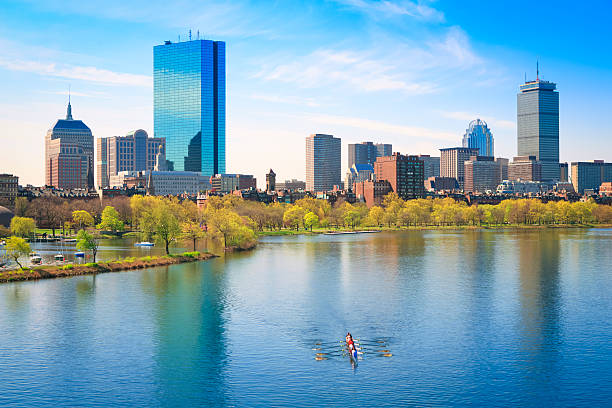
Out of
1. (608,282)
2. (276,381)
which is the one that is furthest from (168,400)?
(608,282)

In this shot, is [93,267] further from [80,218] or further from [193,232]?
Answer: [80,218]

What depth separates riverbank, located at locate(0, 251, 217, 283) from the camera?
9138 cm

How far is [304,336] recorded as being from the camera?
196 ft

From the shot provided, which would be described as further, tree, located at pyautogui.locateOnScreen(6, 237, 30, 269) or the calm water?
tree, located at pyautogui.locateOnScreen(6, 237, 30, 269)

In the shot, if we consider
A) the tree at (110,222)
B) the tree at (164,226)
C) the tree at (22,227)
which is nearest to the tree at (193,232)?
the tree at (164,226)

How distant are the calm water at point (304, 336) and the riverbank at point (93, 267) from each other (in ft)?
12.2

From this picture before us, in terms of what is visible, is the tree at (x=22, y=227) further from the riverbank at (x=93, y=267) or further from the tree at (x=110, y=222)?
the riverbank at (x=93, y=267)

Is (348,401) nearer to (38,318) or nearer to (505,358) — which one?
(505,358)

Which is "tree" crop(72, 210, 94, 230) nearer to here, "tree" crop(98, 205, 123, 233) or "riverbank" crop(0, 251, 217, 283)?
"tree" crop(98, 205, 123, 233)

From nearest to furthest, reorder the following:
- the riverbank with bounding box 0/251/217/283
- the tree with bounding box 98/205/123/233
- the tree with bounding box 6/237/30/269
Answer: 1. the riverbank with bounding box 0/251/217/283
2. the tree with bounding box 6/237/30/269
3. the tree with bounding box 98/205/123/233

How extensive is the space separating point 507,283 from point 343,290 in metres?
23.9

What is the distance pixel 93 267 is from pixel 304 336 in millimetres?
52237

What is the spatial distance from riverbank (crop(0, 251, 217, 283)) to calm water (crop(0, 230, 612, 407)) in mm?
3712

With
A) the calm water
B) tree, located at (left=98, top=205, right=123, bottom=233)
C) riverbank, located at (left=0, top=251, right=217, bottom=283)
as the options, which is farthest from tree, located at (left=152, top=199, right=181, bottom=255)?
tree, located at (left=98, top=205, right=123, bottom=233)
